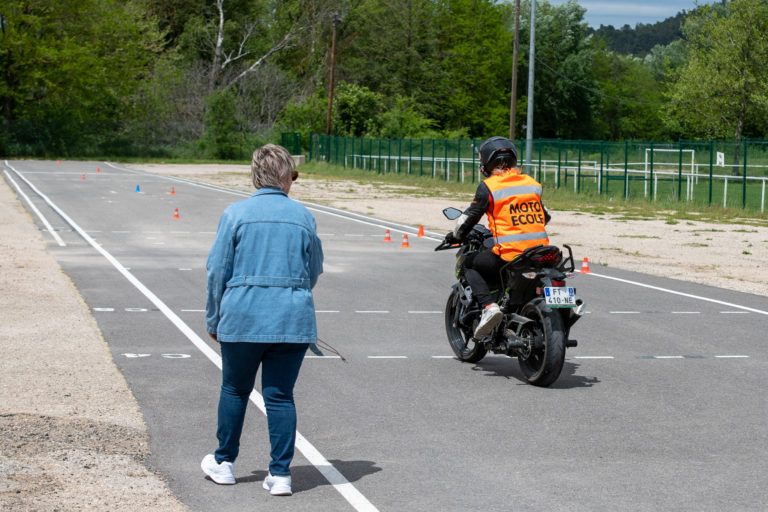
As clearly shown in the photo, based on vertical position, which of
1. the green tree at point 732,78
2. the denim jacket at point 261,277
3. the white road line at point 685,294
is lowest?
the white road line at point 685,294

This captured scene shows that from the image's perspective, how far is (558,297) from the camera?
24.9 ft

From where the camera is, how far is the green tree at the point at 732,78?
66.6 metres

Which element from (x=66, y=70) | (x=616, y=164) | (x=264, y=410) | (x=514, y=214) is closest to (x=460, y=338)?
(x=514, y=214)

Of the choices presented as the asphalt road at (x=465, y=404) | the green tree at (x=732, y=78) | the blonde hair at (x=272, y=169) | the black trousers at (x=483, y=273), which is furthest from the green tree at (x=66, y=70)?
the blonde hair at (x=272, y=169)

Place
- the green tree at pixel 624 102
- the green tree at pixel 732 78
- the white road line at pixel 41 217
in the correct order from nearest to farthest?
1. the white road line at pixel 41 217
2. the green tree at pixel 732 78
3. the green tree at pixel 624 102

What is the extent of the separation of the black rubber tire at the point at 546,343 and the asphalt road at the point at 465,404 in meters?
0.12

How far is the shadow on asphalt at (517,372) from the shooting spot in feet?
26.0

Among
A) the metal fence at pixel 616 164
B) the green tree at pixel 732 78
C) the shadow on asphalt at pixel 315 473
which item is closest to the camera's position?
the shadow on asphalt at pixel 315 473

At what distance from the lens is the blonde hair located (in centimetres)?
518

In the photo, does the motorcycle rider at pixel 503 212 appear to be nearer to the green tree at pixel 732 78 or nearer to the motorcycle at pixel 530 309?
the motorcycle at pixel 530 309

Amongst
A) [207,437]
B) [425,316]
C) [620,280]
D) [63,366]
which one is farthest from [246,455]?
[620,280]

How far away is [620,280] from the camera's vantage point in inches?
579

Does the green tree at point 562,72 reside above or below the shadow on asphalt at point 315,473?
above

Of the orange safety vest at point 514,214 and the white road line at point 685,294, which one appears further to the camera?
the white road line at point 685,294
